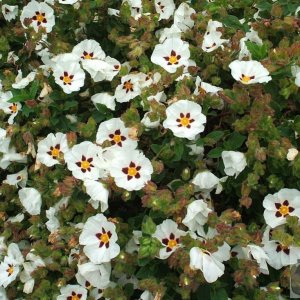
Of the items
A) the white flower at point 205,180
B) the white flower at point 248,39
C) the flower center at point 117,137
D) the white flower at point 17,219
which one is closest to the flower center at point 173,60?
the white flower at point 248,39

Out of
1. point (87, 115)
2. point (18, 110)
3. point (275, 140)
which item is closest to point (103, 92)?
point (87, 115)

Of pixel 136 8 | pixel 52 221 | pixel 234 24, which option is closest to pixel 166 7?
pixel 136 8

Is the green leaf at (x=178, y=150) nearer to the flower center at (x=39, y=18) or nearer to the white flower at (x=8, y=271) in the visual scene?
the white flower at (x=8, y=271)

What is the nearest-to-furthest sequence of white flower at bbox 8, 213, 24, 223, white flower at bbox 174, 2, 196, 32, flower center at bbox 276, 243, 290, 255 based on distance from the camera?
flower center at bbox 276, 243, 290, 255 → white flower at bbox 8, 213, 24, 223 → white flower at bbox 174, 2, 196, 32

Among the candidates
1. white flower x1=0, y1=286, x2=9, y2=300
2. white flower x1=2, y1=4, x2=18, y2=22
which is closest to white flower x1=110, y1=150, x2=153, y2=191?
white flower x1=0, y1=286, x2=9, y2=300

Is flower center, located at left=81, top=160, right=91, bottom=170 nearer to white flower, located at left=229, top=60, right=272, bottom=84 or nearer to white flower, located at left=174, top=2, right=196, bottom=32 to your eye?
white flower, located at left=229, top=60, right=272, bottom=84

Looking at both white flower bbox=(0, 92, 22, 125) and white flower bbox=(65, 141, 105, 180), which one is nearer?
white flower bbox=(65, 141, 105, 180)

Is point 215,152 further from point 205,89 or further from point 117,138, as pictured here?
point 117,138
